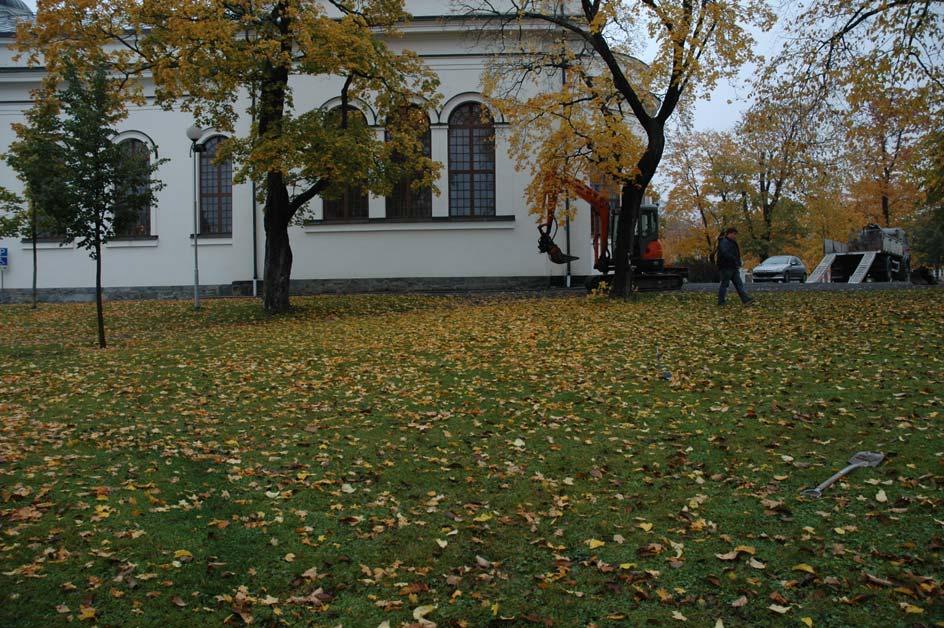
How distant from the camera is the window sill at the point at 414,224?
2984 centimetres

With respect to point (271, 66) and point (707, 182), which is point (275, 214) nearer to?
point (271, 66)

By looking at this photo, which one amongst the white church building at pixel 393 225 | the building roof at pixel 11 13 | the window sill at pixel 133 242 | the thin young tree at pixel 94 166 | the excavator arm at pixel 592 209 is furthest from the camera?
the building roof at pixel 11 13

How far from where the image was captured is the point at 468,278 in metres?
30.1

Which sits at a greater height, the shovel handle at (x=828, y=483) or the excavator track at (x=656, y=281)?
the excavator track at (x=656, y=281)

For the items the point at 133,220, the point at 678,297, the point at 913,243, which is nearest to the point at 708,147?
the point at 913,243

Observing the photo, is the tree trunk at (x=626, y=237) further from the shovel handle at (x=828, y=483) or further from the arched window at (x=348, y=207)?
the shovel handle at (x=828, y=483)

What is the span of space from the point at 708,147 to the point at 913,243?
14.6 m

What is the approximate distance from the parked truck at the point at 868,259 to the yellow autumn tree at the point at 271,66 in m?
25.9

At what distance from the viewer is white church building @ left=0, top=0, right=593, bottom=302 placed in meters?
29.8

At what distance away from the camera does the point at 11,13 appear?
33.0 m

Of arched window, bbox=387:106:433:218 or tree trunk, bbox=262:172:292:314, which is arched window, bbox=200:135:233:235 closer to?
arched window, bbox=387:106:433:218

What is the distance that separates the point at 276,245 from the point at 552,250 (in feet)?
32.8

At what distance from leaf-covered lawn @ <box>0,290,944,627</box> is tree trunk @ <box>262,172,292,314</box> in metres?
7.60

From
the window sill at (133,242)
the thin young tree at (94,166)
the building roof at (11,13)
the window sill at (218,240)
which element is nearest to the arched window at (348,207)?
the window sill at (218,240)
